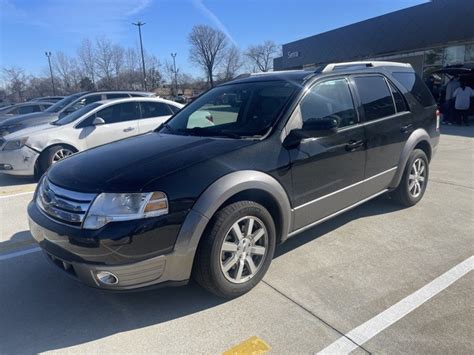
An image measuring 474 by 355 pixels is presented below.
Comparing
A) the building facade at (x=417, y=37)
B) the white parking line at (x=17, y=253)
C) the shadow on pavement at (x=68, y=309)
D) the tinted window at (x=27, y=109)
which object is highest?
the building facade at (x=417, y=37)

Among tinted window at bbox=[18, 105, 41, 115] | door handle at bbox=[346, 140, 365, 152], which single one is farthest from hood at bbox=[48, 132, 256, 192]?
tinted window at bbox=[18, 105, 41, 115]

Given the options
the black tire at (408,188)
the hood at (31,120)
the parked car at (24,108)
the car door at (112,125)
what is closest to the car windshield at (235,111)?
the black tire at (408,188)

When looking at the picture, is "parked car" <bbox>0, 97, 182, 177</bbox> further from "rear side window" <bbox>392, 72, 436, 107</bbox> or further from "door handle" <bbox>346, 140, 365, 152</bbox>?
"door handle" <bbox>346, 140, 365, 152</bbox>

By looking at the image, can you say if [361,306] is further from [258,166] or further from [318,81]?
[318,81]

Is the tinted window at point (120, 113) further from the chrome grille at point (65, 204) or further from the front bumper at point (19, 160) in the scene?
the chrome grille at point (65, 204)

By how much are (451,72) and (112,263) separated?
16.9m

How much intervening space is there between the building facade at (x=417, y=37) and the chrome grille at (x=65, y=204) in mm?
17581

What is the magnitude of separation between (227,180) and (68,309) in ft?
5.30

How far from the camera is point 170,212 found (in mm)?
2512

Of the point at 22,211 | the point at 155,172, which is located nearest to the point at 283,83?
the point at 155,172

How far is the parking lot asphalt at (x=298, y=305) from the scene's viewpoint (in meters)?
2.47

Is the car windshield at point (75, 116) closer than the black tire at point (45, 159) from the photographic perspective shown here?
No

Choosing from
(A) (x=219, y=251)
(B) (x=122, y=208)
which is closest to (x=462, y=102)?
(A) (x=219, y=251)

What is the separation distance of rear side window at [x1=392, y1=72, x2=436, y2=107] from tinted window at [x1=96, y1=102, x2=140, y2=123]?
541 centimetres
